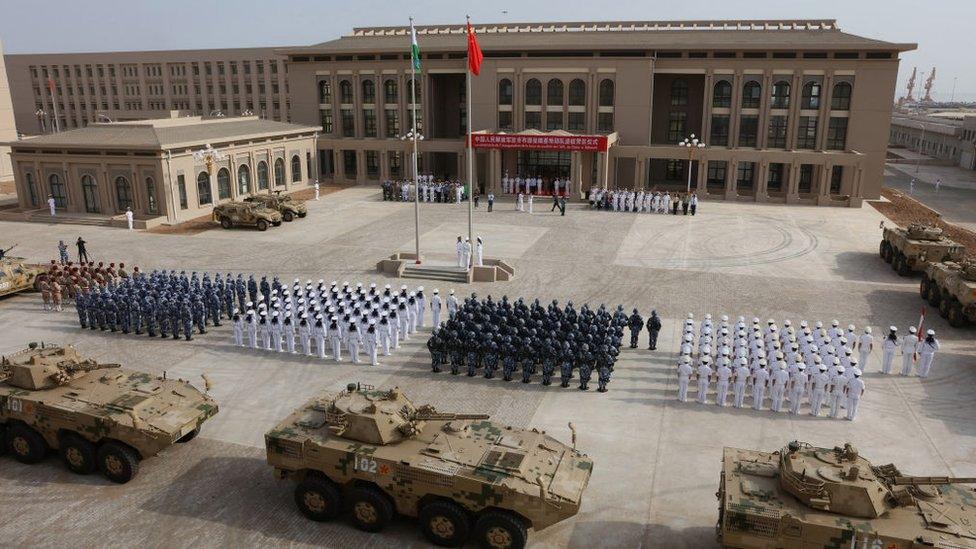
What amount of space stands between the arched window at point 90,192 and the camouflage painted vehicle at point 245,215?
7.45 metres

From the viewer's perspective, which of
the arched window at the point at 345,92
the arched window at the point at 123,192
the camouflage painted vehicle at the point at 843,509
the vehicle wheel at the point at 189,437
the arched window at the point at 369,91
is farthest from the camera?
the arched window at the point at 345,92

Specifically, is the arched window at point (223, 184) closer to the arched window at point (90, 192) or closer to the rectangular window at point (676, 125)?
the arched window at point (90, 192)

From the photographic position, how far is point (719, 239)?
31.9 metres

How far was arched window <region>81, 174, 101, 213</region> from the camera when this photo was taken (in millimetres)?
36219

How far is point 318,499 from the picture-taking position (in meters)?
11.1

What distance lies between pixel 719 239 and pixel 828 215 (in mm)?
10232

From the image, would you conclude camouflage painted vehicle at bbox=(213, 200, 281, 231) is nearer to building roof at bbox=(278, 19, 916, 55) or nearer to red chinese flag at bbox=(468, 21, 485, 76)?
red chinese flag at bbox=(468, 21, 485, 76)

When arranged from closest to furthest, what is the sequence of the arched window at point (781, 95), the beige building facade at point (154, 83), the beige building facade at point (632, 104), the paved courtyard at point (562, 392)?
the paved courtyard at point (562, 392)
the beige building facade at point (632, 104)
the arched window at point (781, 95)
the beige building facade at point (154, 83)

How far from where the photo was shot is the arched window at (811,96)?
42.8 meters

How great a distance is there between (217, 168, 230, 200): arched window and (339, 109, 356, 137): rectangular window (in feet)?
44.7

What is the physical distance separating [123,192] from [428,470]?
3199 centimetres

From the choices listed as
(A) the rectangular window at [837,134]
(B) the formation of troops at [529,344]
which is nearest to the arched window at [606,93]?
(A) the rectangular window at [837,134]

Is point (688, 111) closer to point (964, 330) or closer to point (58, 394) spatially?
point (964, 330)

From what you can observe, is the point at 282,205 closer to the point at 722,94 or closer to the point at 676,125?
the point at 676,125
